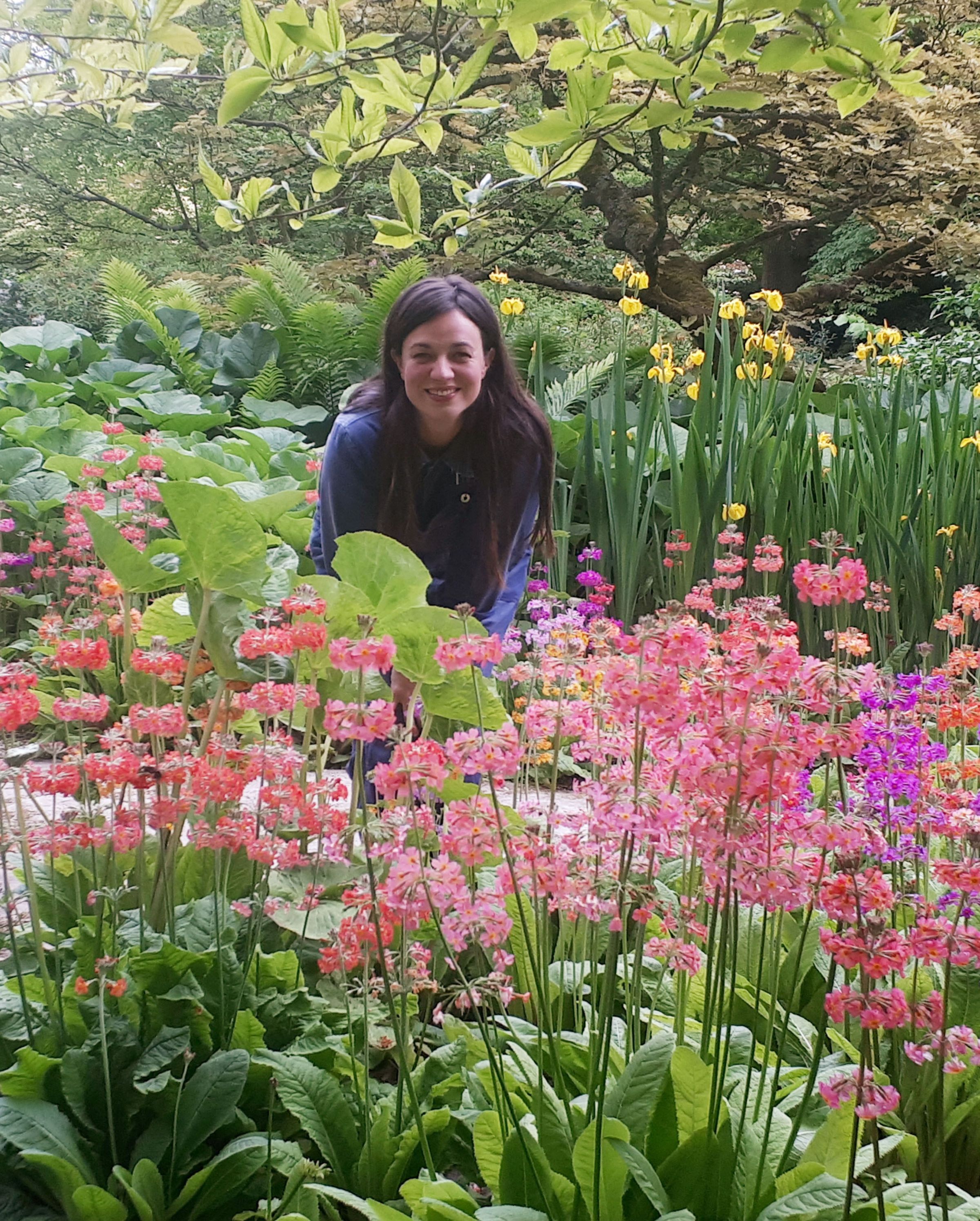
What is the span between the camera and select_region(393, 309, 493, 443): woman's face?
2168 mm

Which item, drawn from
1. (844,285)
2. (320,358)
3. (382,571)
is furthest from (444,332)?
(844,285)

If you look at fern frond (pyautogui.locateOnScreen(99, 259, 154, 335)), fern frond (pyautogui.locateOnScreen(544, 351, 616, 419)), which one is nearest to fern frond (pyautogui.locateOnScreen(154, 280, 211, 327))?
fern frond (pyautogui.locateOnScreen(99, 259, 154, 335))

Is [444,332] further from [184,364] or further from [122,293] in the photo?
[122,293]

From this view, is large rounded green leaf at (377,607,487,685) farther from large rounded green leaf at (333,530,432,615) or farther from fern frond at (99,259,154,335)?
fern frond at (99,259,154,335)

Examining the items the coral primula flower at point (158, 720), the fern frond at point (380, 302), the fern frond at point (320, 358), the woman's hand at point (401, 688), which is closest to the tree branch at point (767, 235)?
the fern frond at point (380, 302)

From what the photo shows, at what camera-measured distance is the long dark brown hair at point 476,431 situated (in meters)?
2.25

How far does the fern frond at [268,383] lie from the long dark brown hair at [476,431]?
3028 mm

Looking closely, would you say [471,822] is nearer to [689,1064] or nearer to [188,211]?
[689,1064]

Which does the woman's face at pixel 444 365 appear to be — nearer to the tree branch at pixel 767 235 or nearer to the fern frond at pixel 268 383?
the fern frond at pixel 268 383

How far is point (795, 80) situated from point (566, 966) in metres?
7.33

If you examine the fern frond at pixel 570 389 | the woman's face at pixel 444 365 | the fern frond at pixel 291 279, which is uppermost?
the fern frond at pixel 291 279

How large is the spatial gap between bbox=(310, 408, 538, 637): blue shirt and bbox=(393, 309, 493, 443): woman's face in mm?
169

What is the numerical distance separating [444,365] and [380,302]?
4011 millimetres

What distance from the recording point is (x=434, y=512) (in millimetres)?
2488
